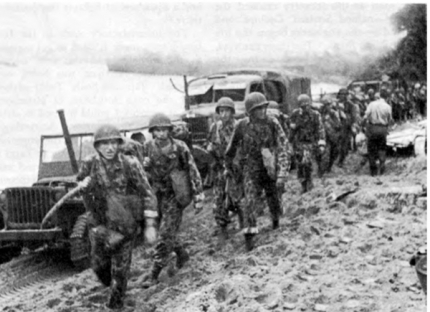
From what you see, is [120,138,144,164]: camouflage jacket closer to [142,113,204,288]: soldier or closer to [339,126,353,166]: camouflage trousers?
[142,113,204,288]: soldier

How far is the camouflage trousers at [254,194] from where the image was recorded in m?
7.01

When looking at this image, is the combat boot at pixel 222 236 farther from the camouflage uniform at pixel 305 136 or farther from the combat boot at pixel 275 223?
the camouflage uniform at pixel 305 136

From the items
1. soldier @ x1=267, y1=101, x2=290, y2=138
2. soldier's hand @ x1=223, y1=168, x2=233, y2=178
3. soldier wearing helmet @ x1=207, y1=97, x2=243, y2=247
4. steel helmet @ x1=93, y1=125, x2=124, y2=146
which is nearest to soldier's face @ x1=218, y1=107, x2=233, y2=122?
soldier wearing helmet @ x1=207, y1=97, x2=243, y2=247

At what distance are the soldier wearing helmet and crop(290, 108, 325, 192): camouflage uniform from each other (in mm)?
1601

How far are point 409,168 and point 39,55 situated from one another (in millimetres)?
6381

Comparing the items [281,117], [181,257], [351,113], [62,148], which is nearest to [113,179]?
[181,257]

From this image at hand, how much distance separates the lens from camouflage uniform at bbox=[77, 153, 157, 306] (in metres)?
5.81

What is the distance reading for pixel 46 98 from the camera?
1023cm

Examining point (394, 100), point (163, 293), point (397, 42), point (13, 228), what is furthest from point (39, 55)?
point (394, 100)

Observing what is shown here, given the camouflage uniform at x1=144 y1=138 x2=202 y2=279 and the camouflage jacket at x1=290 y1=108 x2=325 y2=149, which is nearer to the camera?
the camouflage uniform at x1=144 y1=138 x2=202 y2=279

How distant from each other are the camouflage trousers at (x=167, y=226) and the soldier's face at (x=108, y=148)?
1.11 m

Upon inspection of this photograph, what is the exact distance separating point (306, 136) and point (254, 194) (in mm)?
2966

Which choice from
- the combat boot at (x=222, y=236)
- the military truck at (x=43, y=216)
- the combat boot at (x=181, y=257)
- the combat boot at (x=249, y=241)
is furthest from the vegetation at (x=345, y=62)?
the combat boot at (x=249, y=241)

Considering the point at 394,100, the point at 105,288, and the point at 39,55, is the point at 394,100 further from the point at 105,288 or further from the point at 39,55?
the point at 105,288
